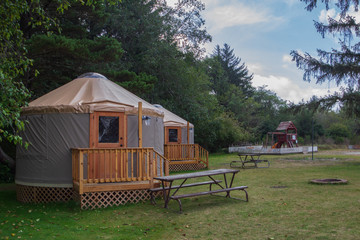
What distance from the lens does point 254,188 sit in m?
8.66

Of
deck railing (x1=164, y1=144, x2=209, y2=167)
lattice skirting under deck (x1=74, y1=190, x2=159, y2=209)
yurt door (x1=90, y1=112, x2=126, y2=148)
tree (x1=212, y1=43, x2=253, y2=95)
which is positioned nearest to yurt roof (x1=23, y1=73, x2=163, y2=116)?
yurt door (x1=90, y1=112, x2=126, y2=148)

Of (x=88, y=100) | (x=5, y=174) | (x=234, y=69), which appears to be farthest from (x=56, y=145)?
(x=234, y=69)

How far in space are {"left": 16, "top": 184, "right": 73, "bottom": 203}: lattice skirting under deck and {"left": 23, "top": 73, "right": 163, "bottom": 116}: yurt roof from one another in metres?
1.84

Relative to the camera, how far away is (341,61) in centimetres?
1526

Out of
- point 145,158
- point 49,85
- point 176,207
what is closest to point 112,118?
point 145,158

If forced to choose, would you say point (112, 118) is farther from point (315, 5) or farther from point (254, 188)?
point (315, 5)

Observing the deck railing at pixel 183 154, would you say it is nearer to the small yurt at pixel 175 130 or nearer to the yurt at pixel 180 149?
the yurt at pixel 180 149

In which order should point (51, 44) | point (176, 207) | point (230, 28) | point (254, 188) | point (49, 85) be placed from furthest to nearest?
point (230, 28) < point (49, 85) < point (51, 44) < point (254, 188) < point (176, 207)

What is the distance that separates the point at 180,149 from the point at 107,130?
7.33 metres

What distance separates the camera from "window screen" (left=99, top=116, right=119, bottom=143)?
25.5 feet

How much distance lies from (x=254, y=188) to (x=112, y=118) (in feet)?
13.6

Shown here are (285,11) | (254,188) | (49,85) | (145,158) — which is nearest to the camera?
(145,158)

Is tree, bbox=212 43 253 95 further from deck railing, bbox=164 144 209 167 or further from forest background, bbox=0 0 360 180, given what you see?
deck railing, bbox=164 144 209 167

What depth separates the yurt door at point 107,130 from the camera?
25.1ft
